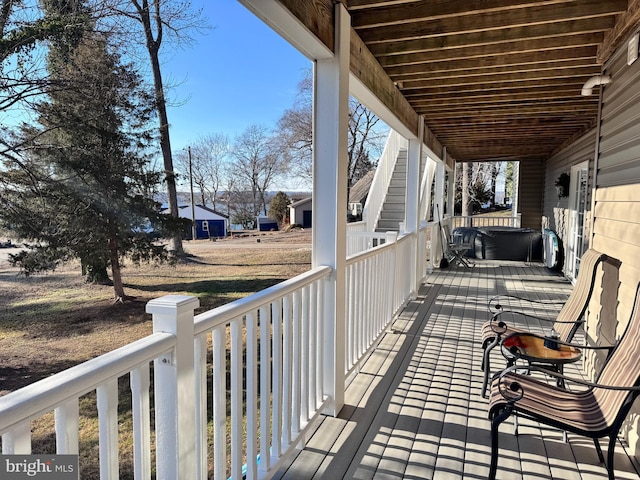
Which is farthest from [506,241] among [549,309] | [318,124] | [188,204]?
[188,204]

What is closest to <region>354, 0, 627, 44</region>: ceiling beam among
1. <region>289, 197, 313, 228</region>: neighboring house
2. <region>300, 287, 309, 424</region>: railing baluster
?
<region>289, 197, 313, 228</region>: neighboring house

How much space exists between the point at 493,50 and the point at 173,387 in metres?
3.54

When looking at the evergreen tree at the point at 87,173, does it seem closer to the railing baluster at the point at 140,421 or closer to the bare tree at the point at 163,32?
the bare tree at the point at 163,32

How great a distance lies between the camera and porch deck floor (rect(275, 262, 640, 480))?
7.08 ft

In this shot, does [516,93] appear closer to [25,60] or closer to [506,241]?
[25,60]

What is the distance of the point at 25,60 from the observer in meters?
1.07

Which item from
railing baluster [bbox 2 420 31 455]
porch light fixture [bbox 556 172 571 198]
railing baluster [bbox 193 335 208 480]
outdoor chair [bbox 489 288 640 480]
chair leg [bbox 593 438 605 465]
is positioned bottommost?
chair leg [bbox 593 438 605 465]

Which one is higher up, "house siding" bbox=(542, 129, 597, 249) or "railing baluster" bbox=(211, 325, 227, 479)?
"house siding" bbox=(542, 129, 597, 249)

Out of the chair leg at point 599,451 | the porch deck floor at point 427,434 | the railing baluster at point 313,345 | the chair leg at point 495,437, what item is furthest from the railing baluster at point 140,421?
the chair leg at point 599,451

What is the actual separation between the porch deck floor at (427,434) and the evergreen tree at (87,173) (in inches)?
58.1

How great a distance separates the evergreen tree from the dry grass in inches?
2.1

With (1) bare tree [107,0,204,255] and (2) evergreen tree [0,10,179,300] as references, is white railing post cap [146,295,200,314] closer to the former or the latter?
(2) evergreen tree [0,10,179,300]

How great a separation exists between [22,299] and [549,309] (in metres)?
5.87

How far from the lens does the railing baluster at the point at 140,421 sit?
111cm
